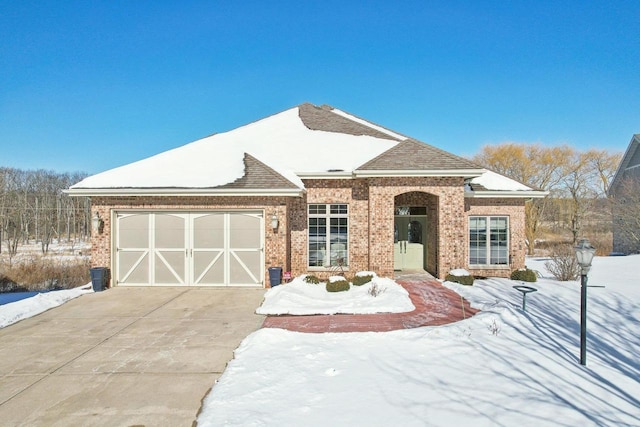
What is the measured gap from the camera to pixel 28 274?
12.2m

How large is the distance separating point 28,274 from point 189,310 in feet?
28.3

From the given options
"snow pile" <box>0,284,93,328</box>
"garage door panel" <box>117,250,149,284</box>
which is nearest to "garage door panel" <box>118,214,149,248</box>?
"garage door panel" <box>117,250,149,284</box>

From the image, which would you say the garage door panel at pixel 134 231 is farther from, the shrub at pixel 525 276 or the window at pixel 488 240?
the shrub at pixel 525 276

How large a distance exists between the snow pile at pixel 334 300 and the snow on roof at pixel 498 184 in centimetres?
567

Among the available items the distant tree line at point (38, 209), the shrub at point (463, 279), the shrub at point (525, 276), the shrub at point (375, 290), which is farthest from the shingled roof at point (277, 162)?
the distant tree line at point (38, 209)

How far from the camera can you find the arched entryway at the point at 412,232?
12586 mm

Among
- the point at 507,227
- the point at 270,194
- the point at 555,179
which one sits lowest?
the point at 507,227

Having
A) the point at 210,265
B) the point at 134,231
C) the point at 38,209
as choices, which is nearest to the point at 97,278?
the point at 134,231

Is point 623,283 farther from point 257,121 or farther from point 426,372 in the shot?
point 257,121

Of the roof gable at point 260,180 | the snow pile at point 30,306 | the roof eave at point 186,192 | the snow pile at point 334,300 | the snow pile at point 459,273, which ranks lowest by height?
the snow pile at point 30,306

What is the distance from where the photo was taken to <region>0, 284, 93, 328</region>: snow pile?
7.47 m

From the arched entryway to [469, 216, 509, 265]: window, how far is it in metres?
1.59

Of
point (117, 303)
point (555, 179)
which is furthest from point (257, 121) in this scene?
point (555, 179)

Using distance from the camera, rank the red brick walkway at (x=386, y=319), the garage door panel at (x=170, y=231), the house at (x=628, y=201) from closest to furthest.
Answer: the red brick walkway at (x=386, y=319), the garage door panel at (x=170, y=231), the house at (x=628, y=201)
